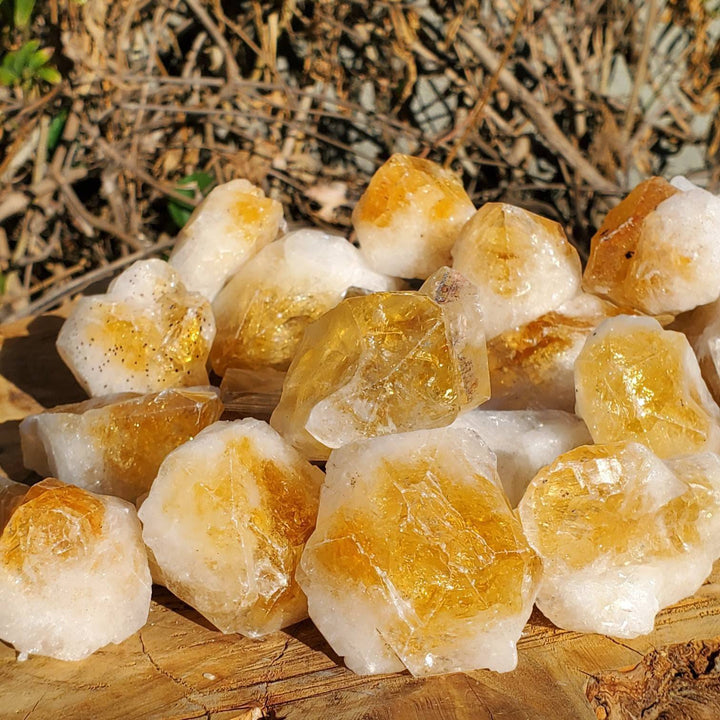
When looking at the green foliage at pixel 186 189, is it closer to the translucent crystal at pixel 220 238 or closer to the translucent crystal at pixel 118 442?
the translucent crystal at pixel 220 238

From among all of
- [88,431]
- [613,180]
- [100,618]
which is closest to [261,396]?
[88,431]

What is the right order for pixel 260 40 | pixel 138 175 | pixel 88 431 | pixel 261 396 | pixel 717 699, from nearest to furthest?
1. pixel 717 699
2. pixel 88 431
3. pixel 261 396
4. pixel 138 175
5. pixel 260 40

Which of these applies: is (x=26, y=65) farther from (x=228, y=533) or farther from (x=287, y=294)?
(x=228, y=533)

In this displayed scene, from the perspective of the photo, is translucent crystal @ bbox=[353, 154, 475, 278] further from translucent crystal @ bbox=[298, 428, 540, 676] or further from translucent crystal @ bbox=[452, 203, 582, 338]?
translucent crystal @ bbox=[298, 428, 540, 676]

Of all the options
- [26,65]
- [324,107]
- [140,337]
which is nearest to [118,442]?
[140,337]

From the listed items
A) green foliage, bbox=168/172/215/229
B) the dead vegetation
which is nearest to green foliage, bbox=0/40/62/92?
the dead vegetation

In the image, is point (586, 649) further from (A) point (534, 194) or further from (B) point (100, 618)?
(A) point (534, 194)
